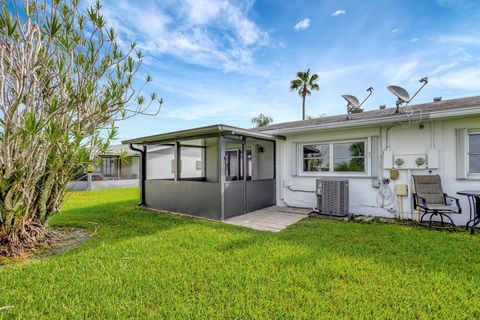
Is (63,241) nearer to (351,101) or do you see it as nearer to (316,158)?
(316,158)

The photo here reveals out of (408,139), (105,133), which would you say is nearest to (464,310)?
(408,139)

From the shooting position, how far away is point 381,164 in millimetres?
6770

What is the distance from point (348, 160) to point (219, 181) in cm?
426

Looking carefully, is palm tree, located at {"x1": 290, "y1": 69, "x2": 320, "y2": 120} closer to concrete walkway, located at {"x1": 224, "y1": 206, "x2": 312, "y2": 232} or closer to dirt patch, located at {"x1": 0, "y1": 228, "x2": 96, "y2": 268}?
concrete walkway, located at {"x1": 224, "y1": 206, "x2": 312, "y2": 232}

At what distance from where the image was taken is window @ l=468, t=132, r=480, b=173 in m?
5.71

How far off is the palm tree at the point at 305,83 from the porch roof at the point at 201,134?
754 inches

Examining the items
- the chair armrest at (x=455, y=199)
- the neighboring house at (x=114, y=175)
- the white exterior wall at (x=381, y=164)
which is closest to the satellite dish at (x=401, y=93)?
the white exterior wall at (x=381, y=164)

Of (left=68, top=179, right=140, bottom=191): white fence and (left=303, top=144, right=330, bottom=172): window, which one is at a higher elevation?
(left=303, top=144, right=330, bottom=172): window

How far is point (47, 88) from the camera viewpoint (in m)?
4.46

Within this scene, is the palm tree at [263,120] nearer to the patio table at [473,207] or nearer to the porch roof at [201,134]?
the porch roof at [201,134]


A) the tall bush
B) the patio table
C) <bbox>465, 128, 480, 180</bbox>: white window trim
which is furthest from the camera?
<bbox>465, 128, 480, 180</bbox>: white window trim

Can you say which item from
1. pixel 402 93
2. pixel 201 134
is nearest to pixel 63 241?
pixel 201 134

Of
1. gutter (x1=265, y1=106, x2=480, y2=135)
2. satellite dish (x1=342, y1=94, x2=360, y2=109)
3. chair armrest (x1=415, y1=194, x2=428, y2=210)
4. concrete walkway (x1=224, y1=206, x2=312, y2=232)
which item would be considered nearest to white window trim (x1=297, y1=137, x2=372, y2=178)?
gutter (x1=265, y1=106, x2=480, y2=135)

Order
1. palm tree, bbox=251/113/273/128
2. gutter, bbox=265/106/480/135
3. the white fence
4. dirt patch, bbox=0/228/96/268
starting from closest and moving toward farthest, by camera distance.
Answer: dirt patch, bbox=0/228/96/268 → gutter, bbox=265/106/480/135 → the white fence → palm tree, bbox=251/113/273/128
